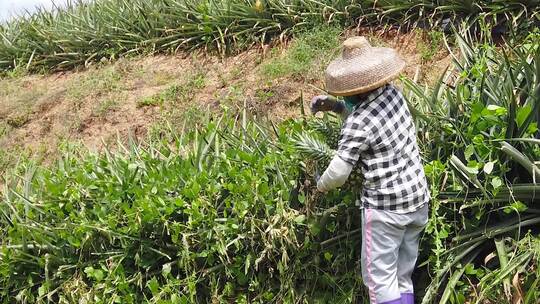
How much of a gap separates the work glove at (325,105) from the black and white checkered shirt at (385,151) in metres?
0.30

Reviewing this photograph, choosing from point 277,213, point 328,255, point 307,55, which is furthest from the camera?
point 307,55

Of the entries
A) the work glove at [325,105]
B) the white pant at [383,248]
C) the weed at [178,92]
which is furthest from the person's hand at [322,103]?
the weed at [178,92]

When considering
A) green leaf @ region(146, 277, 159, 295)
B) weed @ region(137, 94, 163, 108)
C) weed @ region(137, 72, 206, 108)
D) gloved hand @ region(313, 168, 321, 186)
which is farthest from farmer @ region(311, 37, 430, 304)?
weed @ region(137, 94, 163, 108)

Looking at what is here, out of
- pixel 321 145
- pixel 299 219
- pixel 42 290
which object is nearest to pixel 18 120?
pixel 42 290

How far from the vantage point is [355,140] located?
3453 mm

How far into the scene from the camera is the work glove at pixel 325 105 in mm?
3818

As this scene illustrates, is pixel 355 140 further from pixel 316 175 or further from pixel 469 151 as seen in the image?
pixel 469 151

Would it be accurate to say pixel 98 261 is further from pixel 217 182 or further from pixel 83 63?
pixel 83 63

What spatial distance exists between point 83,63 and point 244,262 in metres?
5.53

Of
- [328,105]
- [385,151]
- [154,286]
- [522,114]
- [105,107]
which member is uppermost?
[328,105]

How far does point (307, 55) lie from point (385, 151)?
3715 mm

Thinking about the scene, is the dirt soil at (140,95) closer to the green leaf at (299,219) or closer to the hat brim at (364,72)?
the green leaf at (299,219)

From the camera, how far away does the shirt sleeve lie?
3447 mm

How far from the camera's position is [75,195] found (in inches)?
183
